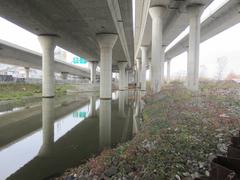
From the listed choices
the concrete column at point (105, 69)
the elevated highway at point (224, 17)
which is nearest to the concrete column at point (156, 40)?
the concrete column at point (105, 69)

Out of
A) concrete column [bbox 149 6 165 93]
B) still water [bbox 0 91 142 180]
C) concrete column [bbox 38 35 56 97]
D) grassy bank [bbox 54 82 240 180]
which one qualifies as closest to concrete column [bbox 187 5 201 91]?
concrete column [bbox 149 6 165 93]

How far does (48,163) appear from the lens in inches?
300

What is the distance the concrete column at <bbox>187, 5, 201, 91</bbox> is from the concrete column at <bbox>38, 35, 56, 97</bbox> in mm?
18315

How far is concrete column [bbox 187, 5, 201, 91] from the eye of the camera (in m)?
24.6

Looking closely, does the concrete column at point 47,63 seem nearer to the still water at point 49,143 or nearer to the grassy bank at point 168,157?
the still water at point 49,143

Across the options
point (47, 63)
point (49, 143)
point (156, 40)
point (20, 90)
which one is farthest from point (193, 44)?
point (20, 90)

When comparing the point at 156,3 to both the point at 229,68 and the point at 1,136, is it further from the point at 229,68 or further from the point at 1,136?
the point at 229,68

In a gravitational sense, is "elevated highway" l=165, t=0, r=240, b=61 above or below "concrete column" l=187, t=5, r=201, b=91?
above

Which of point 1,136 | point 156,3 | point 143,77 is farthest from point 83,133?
point 143,77

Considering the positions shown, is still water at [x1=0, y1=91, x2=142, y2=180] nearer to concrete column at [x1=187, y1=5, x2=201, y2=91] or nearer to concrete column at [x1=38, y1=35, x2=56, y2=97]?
concrete column at [x1=187, y1=5, x2=201, y2=91]

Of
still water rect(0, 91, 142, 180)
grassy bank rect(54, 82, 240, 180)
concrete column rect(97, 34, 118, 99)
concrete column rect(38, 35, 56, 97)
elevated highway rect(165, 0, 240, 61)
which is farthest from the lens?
Result: concrete column rect(38, 35, 56, 97)

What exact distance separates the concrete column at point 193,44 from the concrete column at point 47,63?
18315mm

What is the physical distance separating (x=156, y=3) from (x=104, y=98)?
44.9ft

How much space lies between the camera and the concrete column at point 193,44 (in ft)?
80.6
